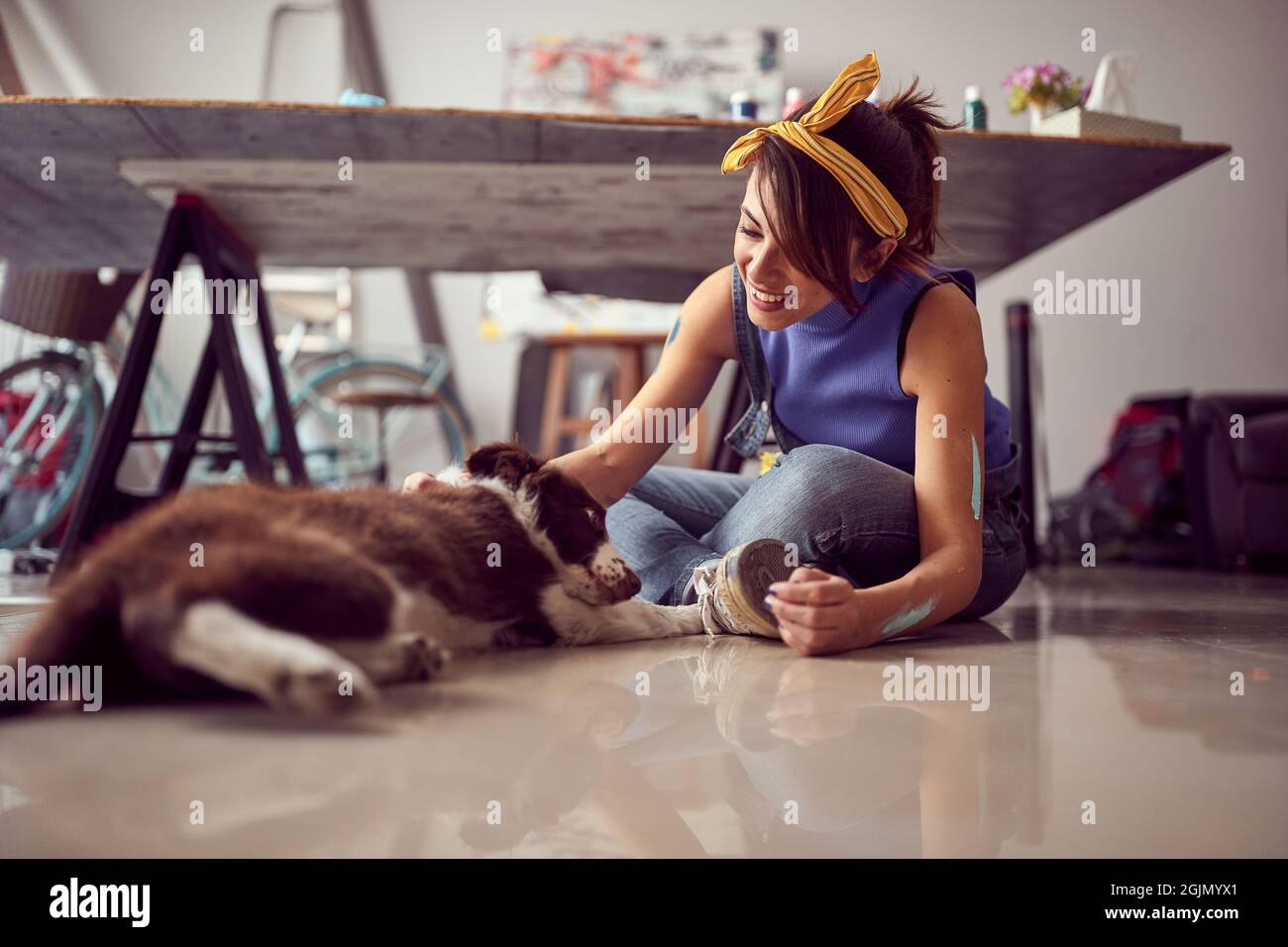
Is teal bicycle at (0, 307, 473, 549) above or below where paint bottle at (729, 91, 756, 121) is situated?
below

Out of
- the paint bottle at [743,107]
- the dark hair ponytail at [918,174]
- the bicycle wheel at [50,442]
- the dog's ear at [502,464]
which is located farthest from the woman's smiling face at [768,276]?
the bicycle wheel at [50,442]

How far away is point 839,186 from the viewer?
58.7 inches

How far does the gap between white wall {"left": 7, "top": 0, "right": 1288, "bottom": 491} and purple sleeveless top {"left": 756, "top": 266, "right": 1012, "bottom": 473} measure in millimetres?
4174

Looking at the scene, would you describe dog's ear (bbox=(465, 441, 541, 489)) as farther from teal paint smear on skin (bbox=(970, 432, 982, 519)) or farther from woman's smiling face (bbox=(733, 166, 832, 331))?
teal paint smear on skin (bbox=(970, 432, 982, 519))

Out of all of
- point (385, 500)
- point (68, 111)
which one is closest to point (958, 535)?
point (385, 500)

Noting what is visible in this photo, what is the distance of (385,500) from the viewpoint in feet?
4.26

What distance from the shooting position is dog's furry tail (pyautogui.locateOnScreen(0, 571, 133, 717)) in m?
0.96

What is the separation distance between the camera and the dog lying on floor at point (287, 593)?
35.3 inches

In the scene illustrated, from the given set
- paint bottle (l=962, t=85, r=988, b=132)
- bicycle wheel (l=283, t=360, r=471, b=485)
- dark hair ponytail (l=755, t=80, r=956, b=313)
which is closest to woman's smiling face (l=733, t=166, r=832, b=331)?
dark hair ponytail (l=755, t=80, r=956, b=313)

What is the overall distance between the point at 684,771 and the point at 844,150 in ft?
3.23

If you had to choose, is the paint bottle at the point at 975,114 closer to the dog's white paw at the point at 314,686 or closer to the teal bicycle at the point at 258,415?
the teal bicycle at the point at 258,415

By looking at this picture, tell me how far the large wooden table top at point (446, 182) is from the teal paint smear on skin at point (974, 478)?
94 cm
